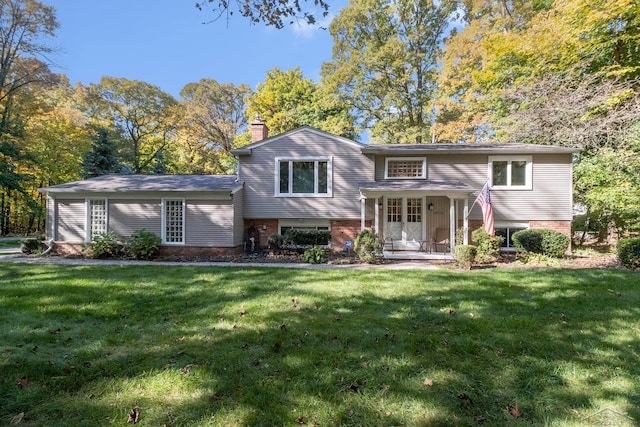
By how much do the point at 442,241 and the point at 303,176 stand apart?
260 inches

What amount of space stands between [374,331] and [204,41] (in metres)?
7.10

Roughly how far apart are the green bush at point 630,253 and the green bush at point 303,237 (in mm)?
9418

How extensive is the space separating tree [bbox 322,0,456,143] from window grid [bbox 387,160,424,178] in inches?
383

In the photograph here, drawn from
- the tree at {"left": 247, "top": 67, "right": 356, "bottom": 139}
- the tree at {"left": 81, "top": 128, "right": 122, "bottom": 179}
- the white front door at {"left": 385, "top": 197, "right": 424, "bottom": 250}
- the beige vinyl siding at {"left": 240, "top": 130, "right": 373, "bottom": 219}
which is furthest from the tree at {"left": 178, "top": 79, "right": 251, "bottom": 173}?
the white front door at {"left": 385, "top": 197, "right": 424, "bottom": 250}

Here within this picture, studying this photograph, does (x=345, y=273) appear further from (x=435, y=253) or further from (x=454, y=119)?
(x=454, y=119)

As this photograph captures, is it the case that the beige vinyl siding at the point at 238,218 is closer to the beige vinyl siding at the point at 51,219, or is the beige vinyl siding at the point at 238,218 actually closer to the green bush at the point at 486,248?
the beige vinyl siding at the point at 51,219

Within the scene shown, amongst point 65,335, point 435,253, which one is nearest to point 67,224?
point 65,335

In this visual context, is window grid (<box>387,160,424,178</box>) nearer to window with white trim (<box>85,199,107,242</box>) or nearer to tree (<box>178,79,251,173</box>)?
window with white trim (<box>85,199,107,242</box>)

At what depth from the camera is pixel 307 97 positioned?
2817 cm

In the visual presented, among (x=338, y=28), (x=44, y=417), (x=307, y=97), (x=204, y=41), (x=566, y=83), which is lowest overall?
(x=44, y=417)

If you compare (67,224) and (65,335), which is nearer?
(65,335)

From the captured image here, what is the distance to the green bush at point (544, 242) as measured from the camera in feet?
36.0

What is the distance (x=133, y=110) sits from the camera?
27.1m

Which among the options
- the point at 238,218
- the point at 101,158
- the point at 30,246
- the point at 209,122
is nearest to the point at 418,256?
the point at 238,218
